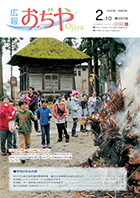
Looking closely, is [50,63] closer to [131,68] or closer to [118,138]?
[131,68]

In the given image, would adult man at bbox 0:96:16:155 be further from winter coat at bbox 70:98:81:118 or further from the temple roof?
the temple roof

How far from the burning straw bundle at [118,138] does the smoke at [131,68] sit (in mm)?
166

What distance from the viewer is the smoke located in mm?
3592

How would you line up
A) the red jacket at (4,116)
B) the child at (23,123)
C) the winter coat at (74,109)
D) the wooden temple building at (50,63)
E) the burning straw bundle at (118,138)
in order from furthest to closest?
1. the wooden temple building at (50,63)
2. the winter coat at (74,109)
3. the red jacket at (4,116)
4. the child at (23,123)
5. the burning straw bundle at (118,138)

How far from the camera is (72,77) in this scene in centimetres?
2150

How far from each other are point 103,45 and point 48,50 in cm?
537

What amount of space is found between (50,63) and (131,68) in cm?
1737

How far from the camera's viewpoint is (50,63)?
20.6m

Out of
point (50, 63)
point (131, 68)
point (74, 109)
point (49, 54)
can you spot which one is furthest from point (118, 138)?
point (50, 63)

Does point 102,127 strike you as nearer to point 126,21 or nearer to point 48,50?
point 126,21

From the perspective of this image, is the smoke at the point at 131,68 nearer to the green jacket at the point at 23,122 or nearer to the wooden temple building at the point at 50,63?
the green jacket at the point at 23,122

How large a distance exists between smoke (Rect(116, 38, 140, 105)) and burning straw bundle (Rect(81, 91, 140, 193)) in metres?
0.17

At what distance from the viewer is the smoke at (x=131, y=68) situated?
3.59 metres

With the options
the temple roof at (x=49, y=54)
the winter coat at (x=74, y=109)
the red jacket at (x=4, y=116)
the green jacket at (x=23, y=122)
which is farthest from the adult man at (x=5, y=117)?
the temple roof at (x=49, y=54)
